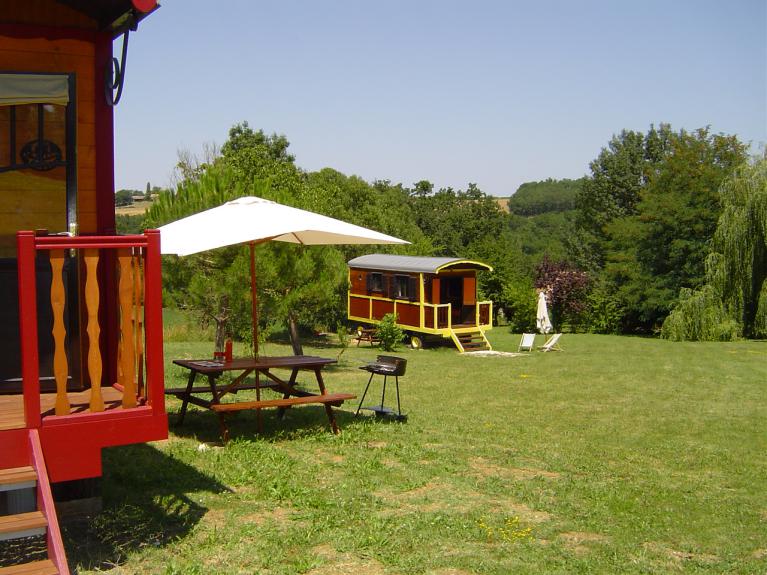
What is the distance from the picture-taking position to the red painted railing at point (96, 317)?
4.39 metres

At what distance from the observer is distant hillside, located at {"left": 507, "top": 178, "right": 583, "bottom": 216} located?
11000cm

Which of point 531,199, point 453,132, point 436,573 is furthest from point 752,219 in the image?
point 531,199

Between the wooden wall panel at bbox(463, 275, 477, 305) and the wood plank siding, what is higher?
the wood plank siding

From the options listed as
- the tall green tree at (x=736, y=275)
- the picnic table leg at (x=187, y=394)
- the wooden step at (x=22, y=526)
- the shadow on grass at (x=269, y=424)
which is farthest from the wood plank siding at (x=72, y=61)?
the tall green tree at (x=736, y=275)

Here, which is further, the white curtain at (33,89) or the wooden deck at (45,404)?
the white curtain at (33,89)

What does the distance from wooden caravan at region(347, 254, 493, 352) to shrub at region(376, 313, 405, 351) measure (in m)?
0.59

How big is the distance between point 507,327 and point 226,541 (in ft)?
101

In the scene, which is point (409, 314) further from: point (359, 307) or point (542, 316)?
point (542, 316)

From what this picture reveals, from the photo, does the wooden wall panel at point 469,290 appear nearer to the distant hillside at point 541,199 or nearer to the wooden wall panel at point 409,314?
the wooden wall panel at point 409,314

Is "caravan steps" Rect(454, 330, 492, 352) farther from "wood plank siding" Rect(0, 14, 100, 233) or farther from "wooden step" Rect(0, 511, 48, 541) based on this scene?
"wooden step" Rect(0, 511, 48, 541)

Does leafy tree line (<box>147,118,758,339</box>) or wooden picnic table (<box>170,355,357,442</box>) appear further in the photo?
leafy tree line (<box>147,118,758,339</box>)

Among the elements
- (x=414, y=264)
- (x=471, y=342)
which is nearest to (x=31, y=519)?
(x=471, y=342)

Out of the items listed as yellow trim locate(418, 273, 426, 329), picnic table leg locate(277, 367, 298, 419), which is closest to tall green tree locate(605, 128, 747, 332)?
yellow trim locate(418, 273, 426, 329)

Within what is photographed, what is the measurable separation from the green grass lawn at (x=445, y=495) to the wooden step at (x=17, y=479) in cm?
71
